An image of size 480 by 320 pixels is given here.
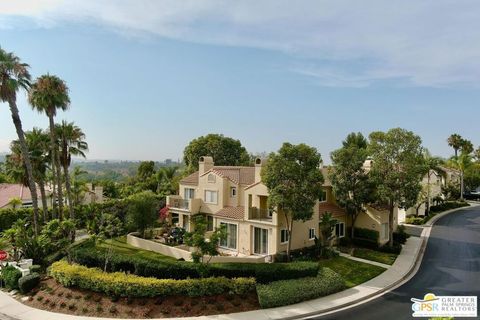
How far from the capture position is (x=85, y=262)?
2467 centimetres

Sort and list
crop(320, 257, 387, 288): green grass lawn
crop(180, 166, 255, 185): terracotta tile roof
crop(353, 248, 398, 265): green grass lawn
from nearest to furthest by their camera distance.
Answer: crop(320, 257, 387, 288): green grass lawn → crop(353, 248, 398, 265): green grass lawn → crop(180, 166, 255, 185): terracotta tile roof

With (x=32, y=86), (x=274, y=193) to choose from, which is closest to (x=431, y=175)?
(x=274, y=193)

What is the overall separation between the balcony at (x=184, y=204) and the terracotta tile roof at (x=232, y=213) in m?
3.75

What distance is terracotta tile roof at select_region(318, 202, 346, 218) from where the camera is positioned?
34103 millimetres

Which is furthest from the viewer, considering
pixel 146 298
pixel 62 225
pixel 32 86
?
pixel 32 86

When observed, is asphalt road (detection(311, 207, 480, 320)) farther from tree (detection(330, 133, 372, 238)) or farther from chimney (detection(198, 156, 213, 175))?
chimney (detection(198, 156, 213, 175))

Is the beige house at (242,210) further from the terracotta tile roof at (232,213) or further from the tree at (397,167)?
the tree at (397,167)

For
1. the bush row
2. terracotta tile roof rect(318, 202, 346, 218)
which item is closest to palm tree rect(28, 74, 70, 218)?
the bush row

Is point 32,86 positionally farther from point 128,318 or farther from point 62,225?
point 128,318

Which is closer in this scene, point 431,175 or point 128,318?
point 128,318

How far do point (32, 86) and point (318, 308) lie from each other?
29.7m

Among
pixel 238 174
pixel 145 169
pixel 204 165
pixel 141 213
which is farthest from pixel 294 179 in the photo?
pixel 145 169

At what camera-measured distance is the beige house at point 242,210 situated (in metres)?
29.5

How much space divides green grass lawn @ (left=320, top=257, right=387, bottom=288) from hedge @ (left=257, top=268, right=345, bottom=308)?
1.70 meters
